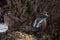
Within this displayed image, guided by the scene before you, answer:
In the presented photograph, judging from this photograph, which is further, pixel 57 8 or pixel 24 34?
pixel 57 8

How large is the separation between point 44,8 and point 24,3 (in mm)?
579

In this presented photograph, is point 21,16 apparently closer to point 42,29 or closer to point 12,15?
point 12,15

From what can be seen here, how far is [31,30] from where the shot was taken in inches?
182

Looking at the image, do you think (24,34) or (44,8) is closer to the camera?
(24,34)

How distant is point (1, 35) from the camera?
4195mm

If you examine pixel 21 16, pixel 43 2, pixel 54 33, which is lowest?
pixel 54 33

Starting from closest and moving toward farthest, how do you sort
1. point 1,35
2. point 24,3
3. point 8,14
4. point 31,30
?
point 1,35, point 31,30, point 8,14, point 24,3

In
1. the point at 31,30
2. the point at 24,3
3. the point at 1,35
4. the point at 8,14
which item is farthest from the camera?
the point at 24,3

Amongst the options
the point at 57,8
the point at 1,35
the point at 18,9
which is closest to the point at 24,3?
the point at 18,9

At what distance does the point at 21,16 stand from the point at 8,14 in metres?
0.36

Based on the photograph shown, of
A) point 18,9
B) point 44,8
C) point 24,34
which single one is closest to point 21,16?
point 18,9

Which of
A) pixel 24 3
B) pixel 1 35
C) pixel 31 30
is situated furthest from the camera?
pixel 24 3

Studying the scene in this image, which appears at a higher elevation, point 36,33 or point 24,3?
point 24,3

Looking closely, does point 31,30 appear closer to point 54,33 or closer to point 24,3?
point 54,33
